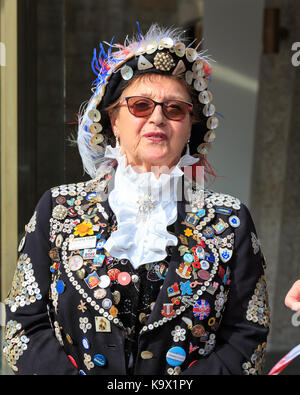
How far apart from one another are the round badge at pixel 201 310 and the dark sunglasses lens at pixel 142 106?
2.21 ft

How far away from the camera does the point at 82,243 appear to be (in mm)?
2023

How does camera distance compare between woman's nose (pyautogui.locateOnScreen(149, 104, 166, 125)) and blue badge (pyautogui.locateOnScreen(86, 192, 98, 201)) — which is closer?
woman's nose (pyautogui.locateOnScreen(149, 104, 166, 125))

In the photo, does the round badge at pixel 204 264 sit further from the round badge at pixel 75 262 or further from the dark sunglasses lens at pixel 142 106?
the dark sunglasses lens at pixel 142 106

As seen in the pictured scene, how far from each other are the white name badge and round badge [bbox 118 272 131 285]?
149 mm

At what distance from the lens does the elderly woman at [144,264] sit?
76.0 inches

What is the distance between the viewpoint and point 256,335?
6.47 ft

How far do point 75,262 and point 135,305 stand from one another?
26 cm

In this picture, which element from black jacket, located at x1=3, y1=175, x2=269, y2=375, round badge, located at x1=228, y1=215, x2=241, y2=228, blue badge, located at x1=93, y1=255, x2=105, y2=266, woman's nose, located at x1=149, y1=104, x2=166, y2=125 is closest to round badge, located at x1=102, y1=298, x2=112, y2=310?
black jacket, located at x1=3, y1=175, x2=269, y2=375

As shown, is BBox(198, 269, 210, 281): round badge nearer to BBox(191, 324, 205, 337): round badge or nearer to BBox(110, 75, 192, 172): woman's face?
BBox(191, 324, 205, 337): round badge

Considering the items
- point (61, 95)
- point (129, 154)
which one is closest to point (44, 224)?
point (129, 154)

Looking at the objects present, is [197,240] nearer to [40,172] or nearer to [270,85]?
[40,172]

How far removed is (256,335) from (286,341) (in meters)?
2.38

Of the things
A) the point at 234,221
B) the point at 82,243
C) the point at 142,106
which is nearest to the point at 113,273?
the point at 82,243

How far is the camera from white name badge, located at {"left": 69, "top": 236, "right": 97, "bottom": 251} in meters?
2.02
